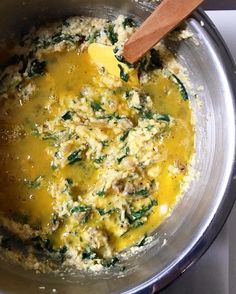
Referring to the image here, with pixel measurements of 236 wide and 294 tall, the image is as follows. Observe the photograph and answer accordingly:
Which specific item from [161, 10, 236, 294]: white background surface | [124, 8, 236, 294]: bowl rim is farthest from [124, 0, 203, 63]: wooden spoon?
[161, 10, 236, 294]: white background surface

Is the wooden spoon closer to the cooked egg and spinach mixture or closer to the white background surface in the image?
the cooked egg and spinach mixture

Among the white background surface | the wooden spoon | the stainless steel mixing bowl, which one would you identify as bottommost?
the white background surface

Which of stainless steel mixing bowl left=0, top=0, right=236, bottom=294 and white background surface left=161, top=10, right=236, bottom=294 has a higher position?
stainless steel mixing bowl left=0, top=0, right=236, bottom=294

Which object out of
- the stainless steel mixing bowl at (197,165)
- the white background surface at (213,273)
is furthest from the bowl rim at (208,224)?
the white background surface at (213,273)

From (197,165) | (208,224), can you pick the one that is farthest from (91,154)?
(208,224)

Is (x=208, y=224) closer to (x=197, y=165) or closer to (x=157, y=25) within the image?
(x=197, y=165)
